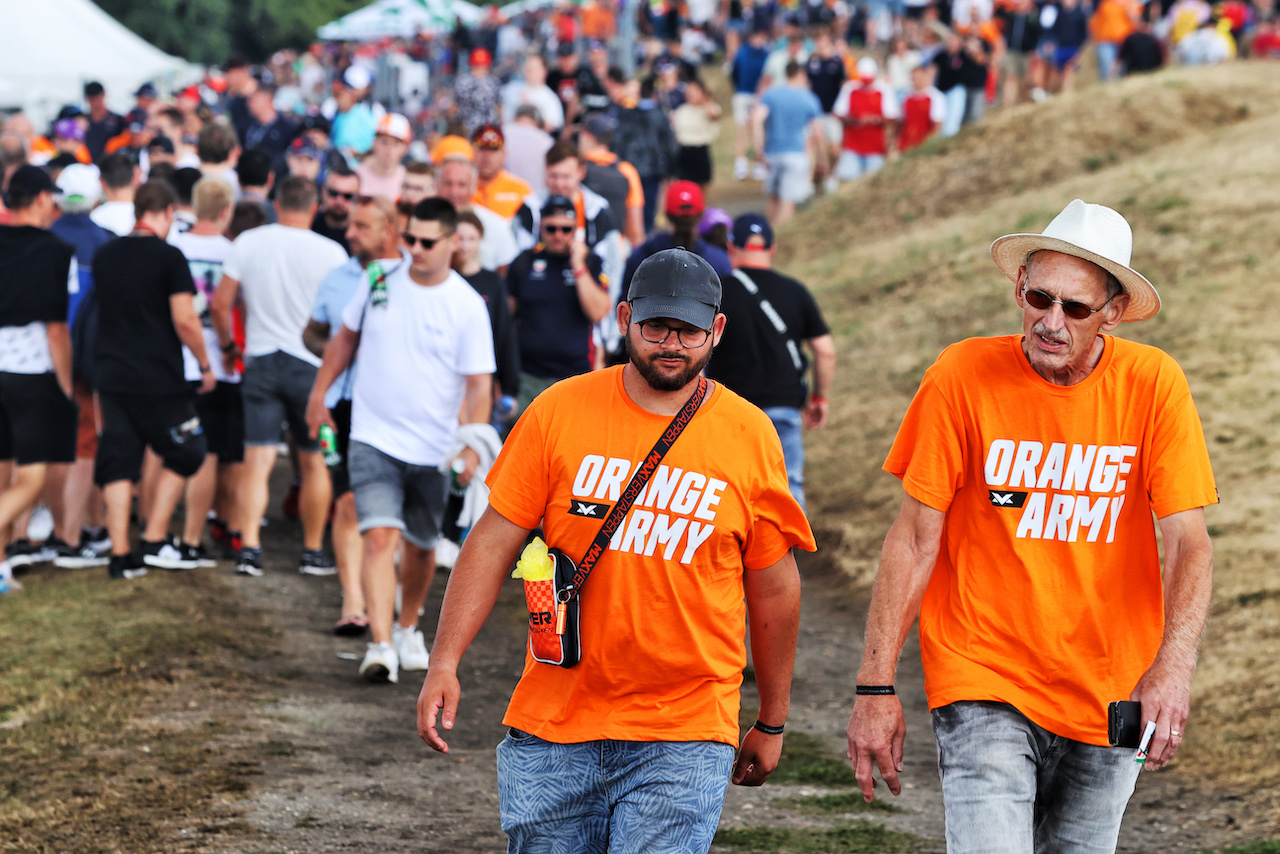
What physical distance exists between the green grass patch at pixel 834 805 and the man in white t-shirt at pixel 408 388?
2060 millimetres

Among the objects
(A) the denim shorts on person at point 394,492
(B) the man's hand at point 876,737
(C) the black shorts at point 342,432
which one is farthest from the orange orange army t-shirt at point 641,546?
(C) the black shorts at point 342,432

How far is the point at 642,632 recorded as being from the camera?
3.65 m

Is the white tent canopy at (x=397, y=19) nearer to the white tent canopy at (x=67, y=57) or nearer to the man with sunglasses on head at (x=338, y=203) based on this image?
the white tent canopy at (x=67, y=57)

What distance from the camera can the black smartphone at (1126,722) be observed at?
3.56 meters

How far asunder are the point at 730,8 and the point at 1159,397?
33.0 meters

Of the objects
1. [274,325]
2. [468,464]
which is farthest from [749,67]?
[468,464]

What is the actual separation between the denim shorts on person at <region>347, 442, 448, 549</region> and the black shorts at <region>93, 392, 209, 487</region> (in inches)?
77.3

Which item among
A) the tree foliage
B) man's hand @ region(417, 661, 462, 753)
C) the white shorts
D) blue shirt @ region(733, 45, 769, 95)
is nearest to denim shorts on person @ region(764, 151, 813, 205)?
the white shorts

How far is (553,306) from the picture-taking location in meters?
9.14

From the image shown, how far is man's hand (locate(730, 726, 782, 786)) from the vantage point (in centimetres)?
388

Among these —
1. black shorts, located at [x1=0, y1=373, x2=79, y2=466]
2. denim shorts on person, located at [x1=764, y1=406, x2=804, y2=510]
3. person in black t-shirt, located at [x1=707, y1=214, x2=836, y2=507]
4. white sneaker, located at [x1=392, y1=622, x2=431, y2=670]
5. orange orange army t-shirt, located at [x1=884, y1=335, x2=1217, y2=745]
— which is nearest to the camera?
orange orange army t-shirt, located at [x1=884, y1=335, x2=1217, y2=745]

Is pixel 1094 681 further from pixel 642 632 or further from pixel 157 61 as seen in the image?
pixel 157 61

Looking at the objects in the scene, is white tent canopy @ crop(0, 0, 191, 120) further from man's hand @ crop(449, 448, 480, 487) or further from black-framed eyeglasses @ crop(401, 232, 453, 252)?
man's hand @ crop(449, 448, 480, 487)

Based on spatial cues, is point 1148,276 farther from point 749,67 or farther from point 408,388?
point 749,67
